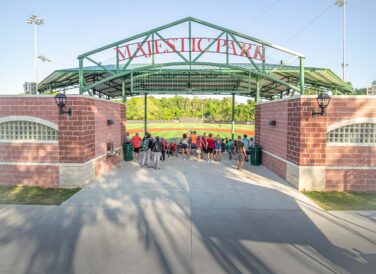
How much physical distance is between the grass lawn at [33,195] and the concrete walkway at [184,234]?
55cm

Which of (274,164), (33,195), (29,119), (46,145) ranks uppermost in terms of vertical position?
(29,119)

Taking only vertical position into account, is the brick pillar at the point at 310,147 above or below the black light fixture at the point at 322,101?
below

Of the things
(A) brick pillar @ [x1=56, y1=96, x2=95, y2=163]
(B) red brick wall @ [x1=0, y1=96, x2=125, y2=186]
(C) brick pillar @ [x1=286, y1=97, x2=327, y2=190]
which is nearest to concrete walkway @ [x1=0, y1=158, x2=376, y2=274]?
(C) brick pillar @ [x1=286, y1=97, x2=327, y2=190]

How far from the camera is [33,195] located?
9.39 meters

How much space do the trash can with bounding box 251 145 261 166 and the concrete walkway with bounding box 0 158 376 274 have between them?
4847 millimetres

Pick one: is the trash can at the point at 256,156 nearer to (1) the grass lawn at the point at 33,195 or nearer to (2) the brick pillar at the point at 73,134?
(2) the brick pillar at the point at 73,134

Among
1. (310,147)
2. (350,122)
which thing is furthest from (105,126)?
(350,122)

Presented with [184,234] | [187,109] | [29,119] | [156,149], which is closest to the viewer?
[184,234]

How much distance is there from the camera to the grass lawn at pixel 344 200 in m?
8.43

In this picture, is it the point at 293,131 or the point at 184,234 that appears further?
the point at 293,131

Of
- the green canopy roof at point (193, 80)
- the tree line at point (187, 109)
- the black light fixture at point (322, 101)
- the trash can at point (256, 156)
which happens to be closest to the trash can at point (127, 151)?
the green canopy roof at point (193, 80)

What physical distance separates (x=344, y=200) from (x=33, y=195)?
447 inches

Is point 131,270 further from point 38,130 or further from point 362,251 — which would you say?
point 38,130

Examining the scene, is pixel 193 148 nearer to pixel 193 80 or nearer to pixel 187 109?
pixel 193 80
